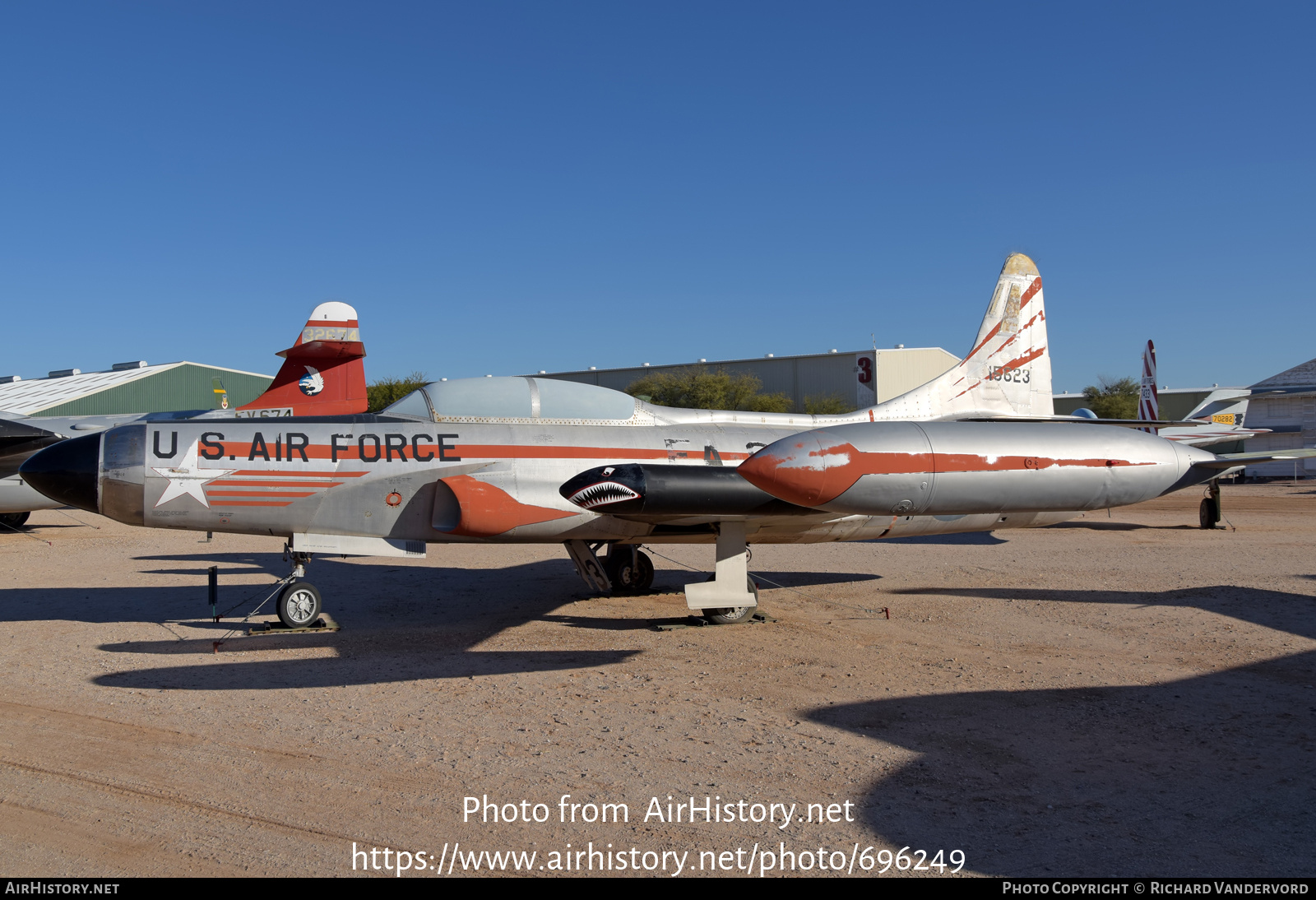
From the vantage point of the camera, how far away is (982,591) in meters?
12.1

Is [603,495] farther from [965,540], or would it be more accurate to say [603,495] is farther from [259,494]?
[965,540]

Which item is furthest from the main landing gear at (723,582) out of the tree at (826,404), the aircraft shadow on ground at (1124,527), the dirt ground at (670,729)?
the tree at (826,404)

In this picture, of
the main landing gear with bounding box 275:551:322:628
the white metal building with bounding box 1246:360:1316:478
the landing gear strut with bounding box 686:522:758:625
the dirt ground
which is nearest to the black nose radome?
the dirt ground

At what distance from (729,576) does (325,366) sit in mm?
11850

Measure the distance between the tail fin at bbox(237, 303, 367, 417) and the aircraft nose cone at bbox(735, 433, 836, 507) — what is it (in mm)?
12925

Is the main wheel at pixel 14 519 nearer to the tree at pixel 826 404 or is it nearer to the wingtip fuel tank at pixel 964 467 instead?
the wingtip fuel tank at pixel 964 467

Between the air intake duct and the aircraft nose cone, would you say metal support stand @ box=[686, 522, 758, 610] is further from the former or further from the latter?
the aircraft nose cone

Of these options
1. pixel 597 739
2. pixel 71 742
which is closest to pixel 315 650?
pixel 71 742

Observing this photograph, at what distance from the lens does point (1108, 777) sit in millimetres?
5164

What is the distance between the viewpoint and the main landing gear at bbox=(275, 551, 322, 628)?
9430 mm

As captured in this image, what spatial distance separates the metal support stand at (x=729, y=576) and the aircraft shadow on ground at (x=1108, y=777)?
277 cm

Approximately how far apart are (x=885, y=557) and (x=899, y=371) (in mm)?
39586

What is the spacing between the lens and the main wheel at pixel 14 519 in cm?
2069
